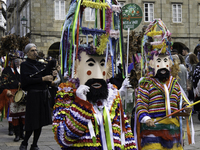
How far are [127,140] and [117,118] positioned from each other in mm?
259

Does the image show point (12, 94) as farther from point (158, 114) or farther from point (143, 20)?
point (143, 20)

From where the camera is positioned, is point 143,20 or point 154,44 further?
point 143,20

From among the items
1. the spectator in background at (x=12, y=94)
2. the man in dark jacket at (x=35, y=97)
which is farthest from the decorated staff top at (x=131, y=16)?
the man in dark jacket at (x=35, y=97)

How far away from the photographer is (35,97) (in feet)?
20.7

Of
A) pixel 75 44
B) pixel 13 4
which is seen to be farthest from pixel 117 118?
pixel 13 4

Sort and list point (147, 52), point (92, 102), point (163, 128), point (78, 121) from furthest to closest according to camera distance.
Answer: point (147, 52)
point (163, 128)
point (92, 102)
point (78, 121)

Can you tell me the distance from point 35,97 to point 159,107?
2.32 meters

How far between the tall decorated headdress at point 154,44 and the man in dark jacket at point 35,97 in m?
1.61

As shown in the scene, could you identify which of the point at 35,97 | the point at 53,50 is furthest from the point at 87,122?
the point at 53,50

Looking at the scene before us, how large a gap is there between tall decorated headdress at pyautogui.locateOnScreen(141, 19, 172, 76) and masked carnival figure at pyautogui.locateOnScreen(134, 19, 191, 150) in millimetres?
38

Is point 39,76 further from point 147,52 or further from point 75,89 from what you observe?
point 75,89

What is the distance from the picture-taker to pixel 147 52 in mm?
5727

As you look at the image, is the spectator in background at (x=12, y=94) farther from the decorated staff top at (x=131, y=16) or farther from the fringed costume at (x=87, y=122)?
the fringed costume at (x=87, y=122)

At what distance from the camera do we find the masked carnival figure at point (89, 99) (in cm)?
362
